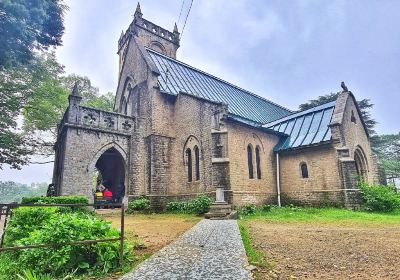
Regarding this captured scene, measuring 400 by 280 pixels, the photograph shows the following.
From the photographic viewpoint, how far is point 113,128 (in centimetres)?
1616

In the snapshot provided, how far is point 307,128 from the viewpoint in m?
17.9

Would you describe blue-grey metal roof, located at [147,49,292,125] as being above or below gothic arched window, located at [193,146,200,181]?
above

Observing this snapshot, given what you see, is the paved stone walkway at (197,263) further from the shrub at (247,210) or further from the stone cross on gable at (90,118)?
the stone cross on gable at (90,118)

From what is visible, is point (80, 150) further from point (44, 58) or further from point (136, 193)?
point (44, 58)

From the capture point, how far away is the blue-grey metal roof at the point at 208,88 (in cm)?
1927

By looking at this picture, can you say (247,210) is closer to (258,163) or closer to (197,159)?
(258,163)

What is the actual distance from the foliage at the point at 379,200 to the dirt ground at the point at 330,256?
26.2 feet

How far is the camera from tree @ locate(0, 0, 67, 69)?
9500 millimetres

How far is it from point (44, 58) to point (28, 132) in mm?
7354

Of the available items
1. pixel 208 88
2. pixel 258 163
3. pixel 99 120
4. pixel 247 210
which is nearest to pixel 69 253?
pixel 247 210

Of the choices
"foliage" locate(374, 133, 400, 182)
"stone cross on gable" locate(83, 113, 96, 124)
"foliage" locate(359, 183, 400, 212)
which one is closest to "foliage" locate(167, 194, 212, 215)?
"stone cross on gable" locate(83, 113, 96, 124)

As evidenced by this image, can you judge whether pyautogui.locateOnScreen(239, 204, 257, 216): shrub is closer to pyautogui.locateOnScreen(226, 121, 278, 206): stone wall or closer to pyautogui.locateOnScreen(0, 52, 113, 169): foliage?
pyautogui.locateOnScreen(226, 121, 278, 206): stone wall

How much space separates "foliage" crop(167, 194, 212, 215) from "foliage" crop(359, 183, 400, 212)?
856 centimetres

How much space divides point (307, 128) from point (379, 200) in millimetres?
6191
